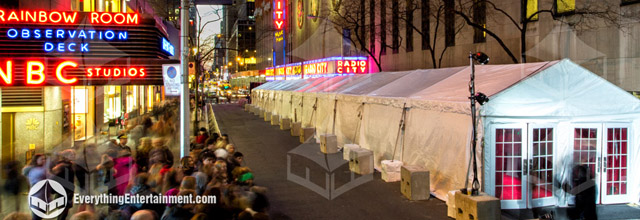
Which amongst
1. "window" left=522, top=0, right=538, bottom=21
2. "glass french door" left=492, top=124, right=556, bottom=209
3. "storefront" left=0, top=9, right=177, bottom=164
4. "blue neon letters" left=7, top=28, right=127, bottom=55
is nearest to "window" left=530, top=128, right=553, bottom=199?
"glass french door" left=492, top=124, right=556, bottom=209

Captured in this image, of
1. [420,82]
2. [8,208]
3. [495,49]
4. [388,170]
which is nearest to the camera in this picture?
[8,208]

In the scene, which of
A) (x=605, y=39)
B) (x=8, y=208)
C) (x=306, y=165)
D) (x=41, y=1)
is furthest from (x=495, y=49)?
(x=8, y=208)

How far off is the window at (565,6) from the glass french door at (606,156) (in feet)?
27.0

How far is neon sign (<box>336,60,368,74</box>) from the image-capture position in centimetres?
3303

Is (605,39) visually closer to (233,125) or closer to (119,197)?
(119,197)

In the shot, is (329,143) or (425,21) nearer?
(329,143)

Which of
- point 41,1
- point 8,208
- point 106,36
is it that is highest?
point 41,1

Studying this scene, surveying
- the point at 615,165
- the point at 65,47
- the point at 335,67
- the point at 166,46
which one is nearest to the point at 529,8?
the point at 615,165

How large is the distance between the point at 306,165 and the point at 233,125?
1482 centimetres

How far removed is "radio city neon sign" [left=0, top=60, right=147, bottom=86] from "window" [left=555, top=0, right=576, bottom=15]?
1444cm

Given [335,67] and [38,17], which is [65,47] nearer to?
[38,17]

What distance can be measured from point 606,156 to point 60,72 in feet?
39.8

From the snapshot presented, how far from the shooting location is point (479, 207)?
8.21m

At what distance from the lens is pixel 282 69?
5859cm
